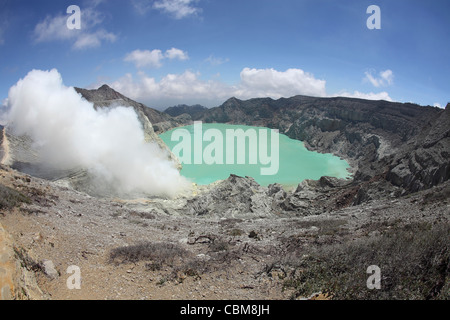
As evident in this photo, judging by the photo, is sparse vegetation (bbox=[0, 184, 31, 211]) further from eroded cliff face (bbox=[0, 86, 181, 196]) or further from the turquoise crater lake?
the turquoise crater lake

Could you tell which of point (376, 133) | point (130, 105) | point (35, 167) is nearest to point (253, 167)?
point (130, 105)

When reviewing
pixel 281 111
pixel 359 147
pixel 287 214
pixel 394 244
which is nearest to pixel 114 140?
pixel 287 214

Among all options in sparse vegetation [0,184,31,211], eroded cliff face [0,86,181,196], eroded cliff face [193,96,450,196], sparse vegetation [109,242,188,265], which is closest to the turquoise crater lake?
eroded cliff face [193,96,450,196]

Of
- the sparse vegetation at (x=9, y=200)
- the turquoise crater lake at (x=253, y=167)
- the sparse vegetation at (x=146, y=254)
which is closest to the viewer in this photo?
the sparse vegetation at (x=146, y=254)

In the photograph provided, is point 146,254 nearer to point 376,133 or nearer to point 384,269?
point 384,269

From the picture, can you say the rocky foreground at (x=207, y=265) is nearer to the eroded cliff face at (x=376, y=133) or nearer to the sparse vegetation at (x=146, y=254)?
the sparse vegetation at (x=146, y=254)

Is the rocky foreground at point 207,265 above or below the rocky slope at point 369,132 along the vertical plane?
below

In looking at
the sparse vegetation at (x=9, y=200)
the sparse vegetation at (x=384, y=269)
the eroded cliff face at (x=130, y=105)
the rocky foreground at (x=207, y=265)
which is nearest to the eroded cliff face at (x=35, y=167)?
the eroded cliff face at (x=130, y=105)

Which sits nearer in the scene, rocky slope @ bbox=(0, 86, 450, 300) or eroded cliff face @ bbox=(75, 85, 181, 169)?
rocky slope @ bbox=(0, 86, 450, 300)
